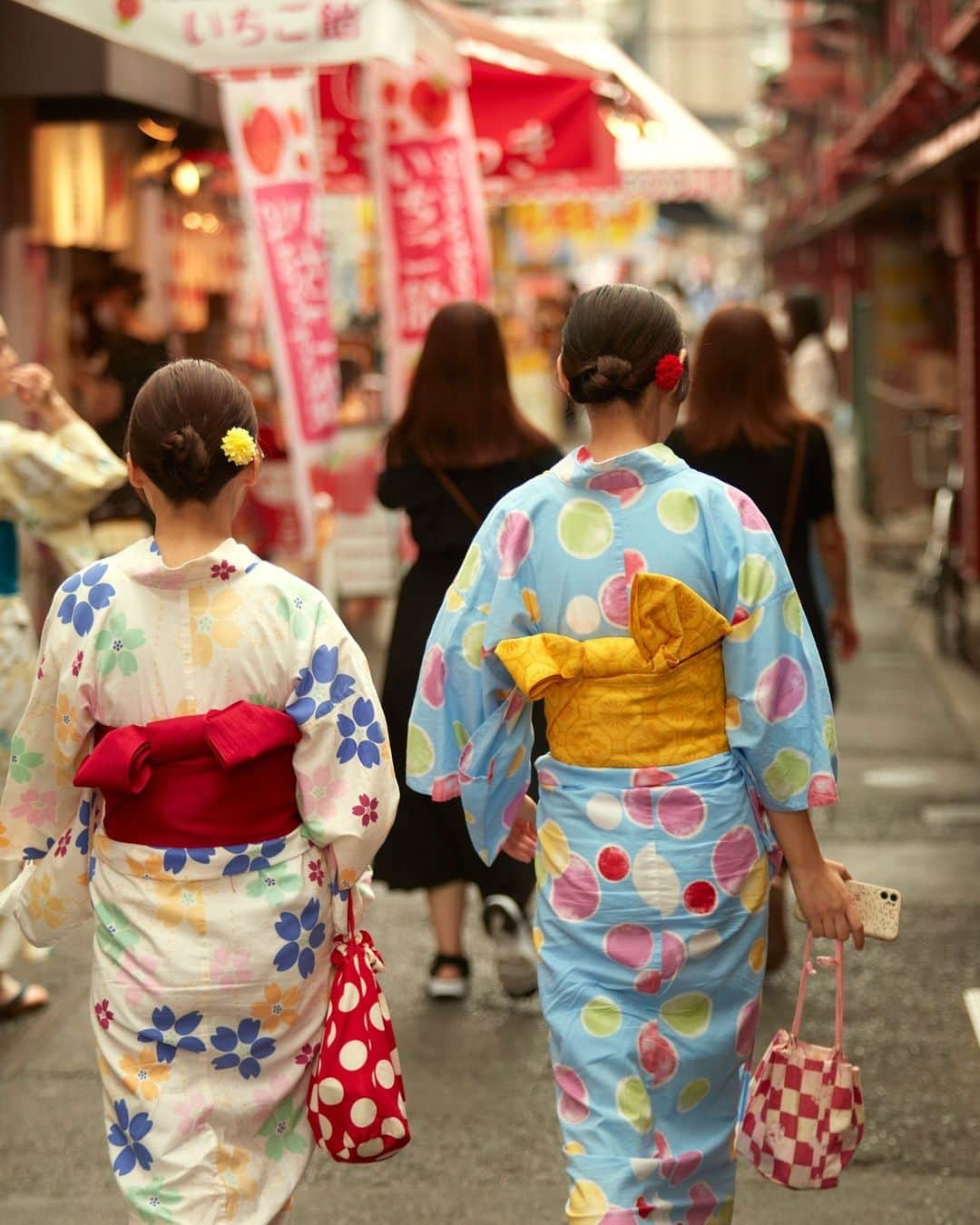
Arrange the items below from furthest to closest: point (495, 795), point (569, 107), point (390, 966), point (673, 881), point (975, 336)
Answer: point (975, 336)
point (569, 107)
point (390, 966)
point (495, 795)
point (673, 881)

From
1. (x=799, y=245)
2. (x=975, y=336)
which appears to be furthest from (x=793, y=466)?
(x=799, y=245)

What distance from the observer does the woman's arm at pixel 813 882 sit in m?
3.41

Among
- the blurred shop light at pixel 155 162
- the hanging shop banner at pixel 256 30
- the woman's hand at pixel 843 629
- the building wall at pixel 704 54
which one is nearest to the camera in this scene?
the woman's hand at pixel 843 629

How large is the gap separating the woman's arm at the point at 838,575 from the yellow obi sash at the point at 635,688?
8.06ft

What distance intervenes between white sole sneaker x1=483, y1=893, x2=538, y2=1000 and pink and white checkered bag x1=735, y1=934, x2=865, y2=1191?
2.28 m

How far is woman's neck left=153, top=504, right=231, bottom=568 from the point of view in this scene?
332cm

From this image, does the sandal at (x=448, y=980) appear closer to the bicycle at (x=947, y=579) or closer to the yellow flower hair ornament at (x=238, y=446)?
the yellow flower hair ornament at (x=238, y=446)

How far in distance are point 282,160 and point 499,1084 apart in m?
3.77

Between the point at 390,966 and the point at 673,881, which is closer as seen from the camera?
the point at 673,881

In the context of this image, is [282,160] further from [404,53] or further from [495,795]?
[495,795]

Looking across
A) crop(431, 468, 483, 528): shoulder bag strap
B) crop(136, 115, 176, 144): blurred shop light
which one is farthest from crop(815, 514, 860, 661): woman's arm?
crop(136, 115, 176, 144): blurred shop light

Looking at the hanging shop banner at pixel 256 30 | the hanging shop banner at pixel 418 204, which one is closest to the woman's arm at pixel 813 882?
the hanging shop banner at pixel 256 30

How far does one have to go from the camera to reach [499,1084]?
5070mm

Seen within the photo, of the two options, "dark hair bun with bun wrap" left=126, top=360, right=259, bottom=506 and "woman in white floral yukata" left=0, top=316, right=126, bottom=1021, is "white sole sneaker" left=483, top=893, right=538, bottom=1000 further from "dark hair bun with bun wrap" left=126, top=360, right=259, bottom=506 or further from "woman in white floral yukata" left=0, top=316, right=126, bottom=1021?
"dark hair bun with bun wrap" left=126, top=360, right=259, bottom=506
